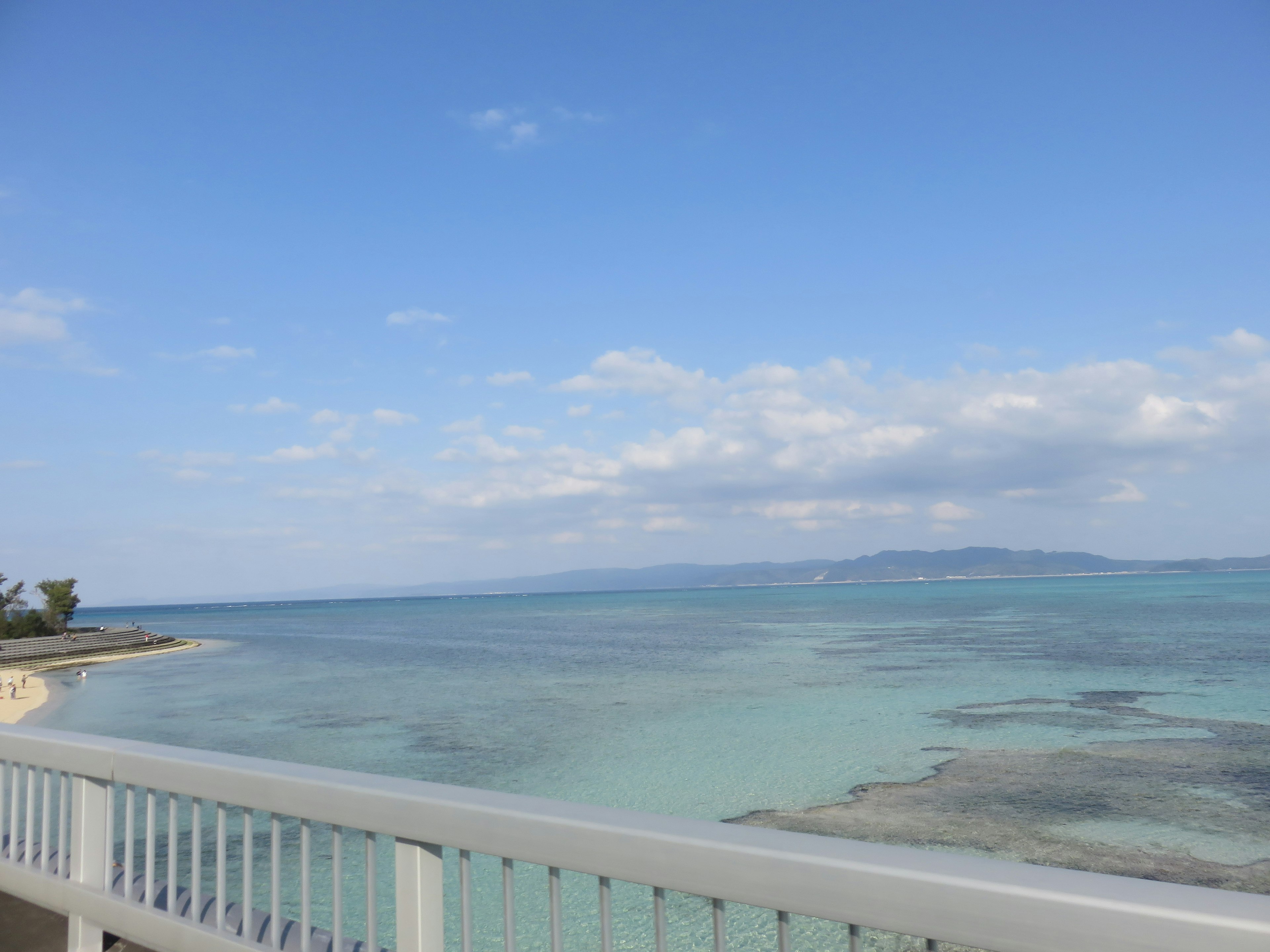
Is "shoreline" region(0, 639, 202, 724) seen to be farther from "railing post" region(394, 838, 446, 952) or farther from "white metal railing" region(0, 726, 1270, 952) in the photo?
"railing post" region(394, 838, 446, 952)

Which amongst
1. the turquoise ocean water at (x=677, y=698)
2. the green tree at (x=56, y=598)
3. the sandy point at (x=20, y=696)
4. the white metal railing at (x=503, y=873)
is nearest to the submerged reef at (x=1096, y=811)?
the turquoise ocean water at (x=677, y=698)

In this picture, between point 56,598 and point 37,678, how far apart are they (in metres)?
19.5

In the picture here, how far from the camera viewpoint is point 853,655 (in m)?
43.7

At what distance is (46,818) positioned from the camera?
3125 mm

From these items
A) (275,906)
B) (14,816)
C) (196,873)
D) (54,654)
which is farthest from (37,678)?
(275,906)

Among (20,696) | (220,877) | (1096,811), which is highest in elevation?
(220,877)

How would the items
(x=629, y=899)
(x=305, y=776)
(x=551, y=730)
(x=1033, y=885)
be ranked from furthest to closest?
1. (x=551, y=730)
2. (x=629, y=899)
3. (x=305, y=776)
4. (x=1033, y=885)

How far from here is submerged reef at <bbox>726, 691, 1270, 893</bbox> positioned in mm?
11688

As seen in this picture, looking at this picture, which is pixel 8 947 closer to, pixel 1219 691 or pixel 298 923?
pixel 298 923

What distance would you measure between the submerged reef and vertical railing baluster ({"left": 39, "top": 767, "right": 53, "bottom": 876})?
7.81 meters

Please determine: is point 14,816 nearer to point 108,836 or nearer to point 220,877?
point 108,836

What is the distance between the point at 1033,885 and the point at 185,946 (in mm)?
2657

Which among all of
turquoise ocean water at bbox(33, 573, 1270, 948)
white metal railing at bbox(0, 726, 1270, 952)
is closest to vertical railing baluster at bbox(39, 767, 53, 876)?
white metal railing at bbox(0, 726, 1270, 952)

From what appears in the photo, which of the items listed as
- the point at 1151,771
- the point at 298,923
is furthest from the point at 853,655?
the point at 298,923
